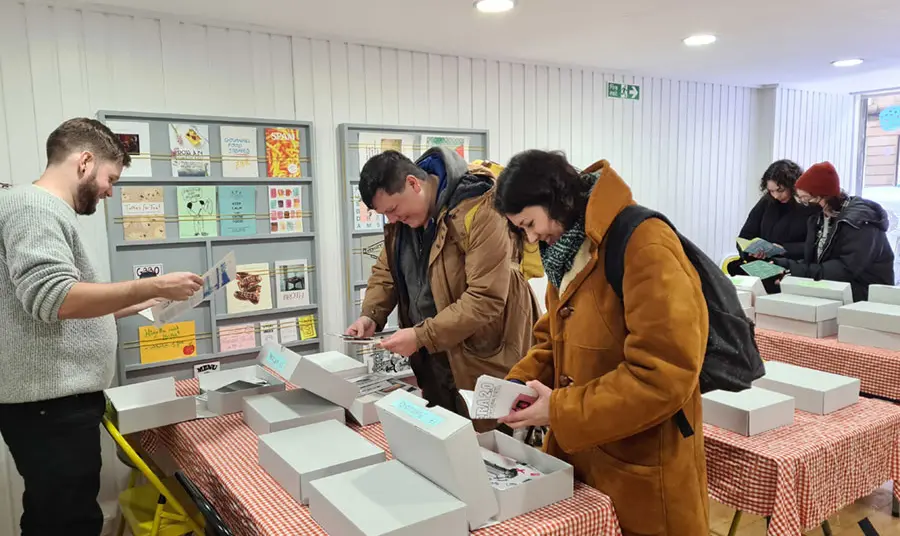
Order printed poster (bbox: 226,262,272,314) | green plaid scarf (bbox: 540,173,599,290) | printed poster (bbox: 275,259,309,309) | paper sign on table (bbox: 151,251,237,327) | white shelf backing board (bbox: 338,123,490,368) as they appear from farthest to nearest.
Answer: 1. white shelf backing board (bbox: 338,123,490,368)
2. printed poster (bbox: 275,259,309,309)
3. printed poster (bbox: 226,262,272,314)
4. paper sign on table (bbox: 151,251,237,327)
5. green plaid scarf (bbox: 540,173,599,290)

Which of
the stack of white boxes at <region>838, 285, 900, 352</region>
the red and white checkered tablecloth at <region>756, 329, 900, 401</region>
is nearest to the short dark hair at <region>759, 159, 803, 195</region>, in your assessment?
the stack of white boxes at <region>838, 285, 900, 352</region>

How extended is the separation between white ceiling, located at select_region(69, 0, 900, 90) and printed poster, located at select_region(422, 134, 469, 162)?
527 millimetres

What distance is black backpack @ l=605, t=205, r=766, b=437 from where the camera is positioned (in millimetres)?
1382

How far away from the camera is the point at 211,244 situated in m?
3.27

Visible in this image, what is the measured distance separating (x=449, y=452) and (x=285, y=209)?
2458 mm

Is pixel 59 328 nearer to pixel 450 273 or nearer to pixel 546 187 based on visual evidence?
pixel 450 273

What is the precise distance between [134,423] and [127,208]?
54.6 inches

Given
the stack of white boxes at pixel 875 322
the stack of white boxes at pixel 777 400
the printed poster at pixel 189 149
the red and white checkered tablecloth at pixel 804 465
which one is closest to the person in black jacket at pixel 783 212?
the stack of white boxes at pixel 875 322

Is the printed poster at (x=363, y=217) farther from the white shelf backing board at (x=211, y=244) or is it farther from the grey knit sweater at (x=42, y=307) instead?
the grey knit sweater at (x=42, y=307)

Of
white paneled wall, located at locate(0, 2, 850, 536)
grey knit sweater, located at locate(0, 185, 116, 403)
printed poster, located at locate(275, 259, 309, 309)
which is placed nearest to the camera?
grey knit sweater, located at locate(0, 185, 116, 403)

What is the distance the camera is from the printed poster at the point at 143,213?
9.98ft

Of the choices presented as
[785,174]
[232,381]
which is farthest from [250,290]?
[785,174]

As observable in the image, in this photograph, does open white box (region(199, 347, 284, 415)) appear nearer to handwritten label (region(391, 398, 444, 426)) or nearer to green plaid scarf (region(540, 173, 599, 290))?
handwritten label (region(391, 398, 444, 426))

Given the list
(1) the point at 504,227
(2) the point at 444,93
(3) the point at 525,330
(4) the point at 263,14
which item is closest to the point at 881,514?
(3) the point at 525,330
